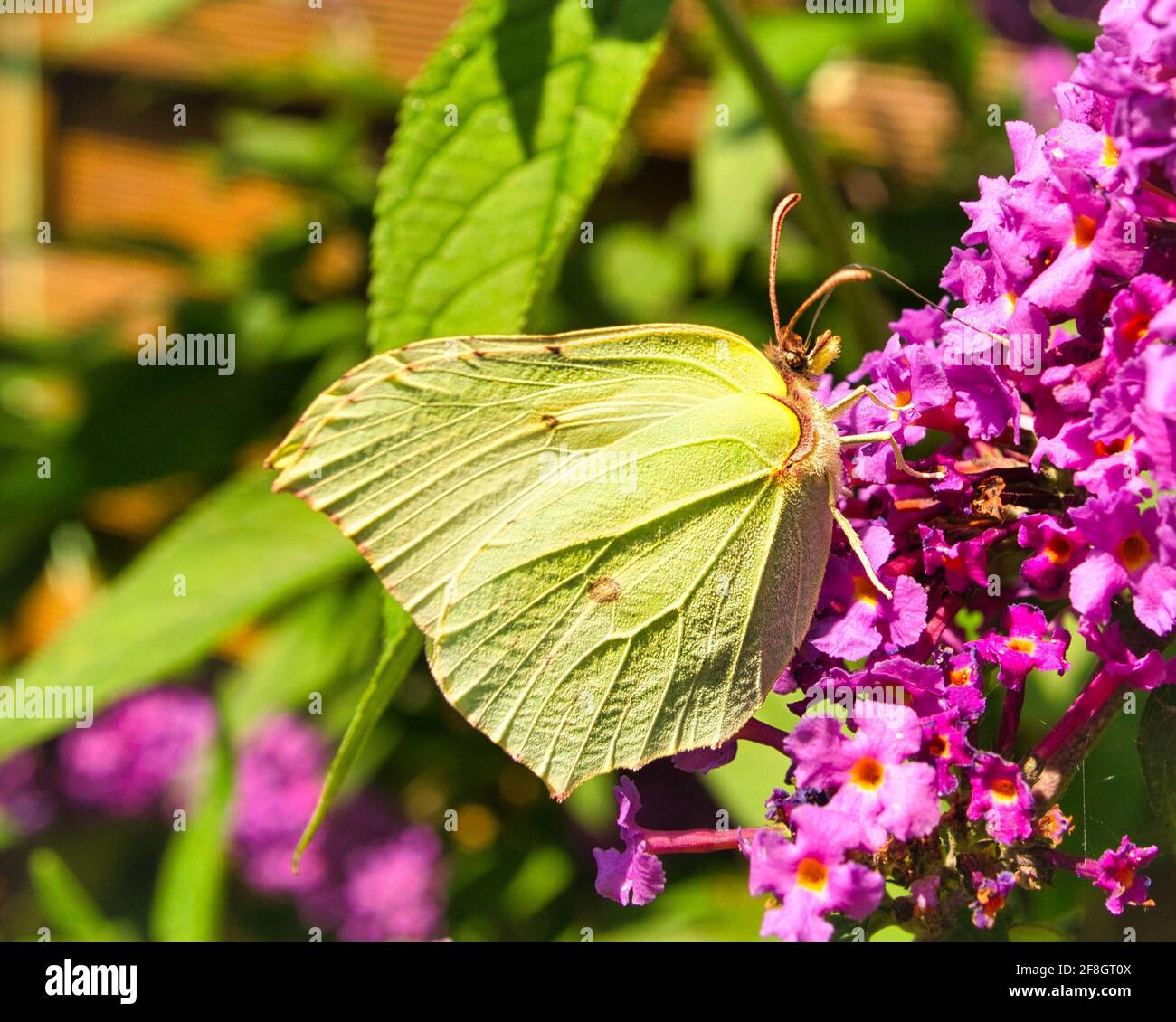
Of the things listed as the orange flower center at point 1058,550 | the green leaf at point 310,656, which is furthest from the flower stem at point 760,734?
the green leaf at point 310,656

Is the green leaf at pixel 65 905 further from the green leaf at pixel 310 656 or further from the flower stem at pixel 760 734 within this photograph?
the flower stem at pixel 760 734

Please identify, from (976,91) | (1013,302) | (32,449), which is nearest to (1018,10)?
(976,91)

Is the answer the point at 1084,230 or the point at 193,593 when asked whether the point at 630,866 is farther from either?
the point at 193,593

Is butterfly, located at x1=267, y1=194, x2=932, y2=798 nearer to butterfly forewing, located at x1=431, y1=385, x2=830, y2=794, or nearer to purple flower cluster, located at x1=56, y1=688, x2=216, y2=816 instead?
butterfly forewing, located at x1=431, y1=385, x2=830, y2=794

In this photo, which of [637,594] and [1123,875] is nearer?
[1123,875]

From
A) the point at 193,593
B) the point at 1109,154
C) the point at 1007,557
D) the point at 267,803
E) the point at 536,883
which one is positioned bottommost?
the point at 267,803

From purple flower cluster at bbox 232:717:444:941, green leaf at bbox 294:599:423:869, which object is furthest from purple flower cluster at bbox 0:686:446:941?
green leaf at bbox 294:599:423:869

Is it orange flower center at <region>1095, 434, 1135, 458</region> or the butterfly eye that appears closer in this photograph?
orange flower center at <region>1095, 434, 1135, 458</region>

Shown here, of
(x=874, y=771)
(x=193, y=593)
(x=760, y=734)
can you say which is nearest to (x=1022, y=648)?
(x=874, y=771)
